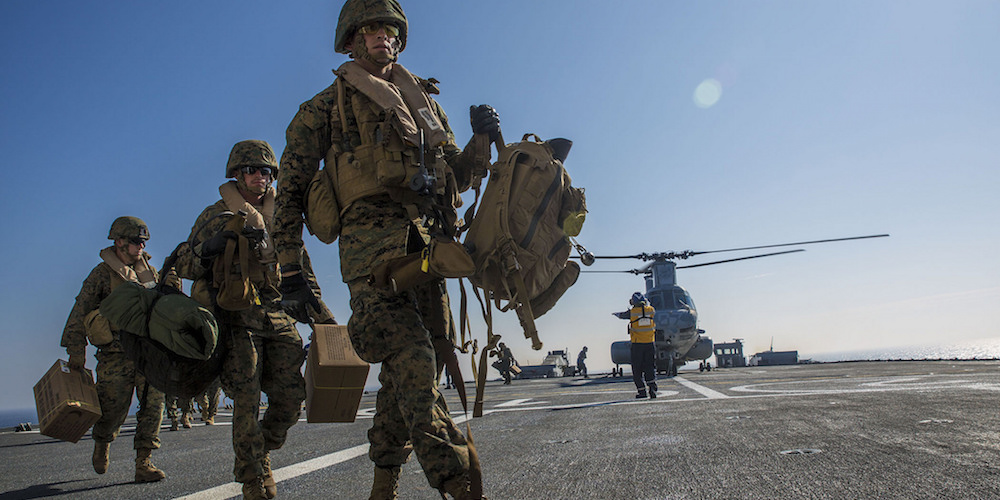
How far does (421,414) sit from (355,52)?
1829 mm

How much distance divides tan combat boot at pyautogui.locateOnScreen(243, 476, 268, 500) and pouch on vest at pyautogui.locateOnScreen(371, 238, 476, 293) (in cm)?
158

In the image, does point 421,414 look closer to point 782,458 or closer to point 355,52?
point 355,52

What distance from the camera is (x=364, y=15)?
269 centimetres

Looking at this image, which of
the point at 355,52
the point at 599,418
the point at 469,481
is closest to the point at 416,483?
the point at 469,481

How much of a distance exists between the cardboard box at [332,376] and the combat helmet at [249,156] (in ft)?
5.11

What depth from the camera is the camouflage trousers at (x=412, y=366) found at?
6.79 feet

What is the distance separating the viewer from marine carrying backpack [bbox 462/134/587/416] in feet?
7.85

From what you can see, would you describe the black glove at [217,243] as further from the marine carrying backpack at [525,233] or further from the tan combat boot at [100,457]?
the tan combat boot at [100,457]

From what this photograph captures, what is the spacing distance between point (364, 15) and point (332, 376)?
6.15 ft

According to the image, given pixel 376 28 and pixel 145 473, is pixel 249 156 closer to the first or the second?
pixel 376 28

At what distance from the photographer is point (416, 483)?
127 inches

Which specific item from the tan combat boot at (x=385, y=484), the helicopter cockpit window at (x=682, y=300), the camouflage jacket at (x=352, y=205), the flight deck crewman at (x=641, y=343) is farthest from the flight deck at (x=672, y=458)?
the helicopter cockpit window at (x=682, y=300)

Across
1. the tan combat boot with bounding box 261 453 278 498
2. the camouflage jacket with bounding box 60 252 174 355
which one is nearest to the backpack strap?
the tan combat boot with bounding box 261 453 278 498

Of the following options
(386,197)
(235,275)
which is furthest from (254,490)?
(386,197)
